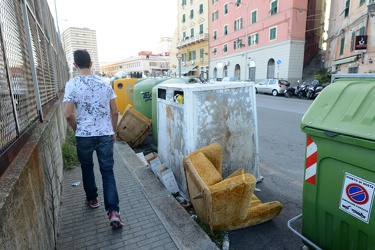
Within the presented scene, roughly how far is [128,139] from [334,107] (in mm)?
4339

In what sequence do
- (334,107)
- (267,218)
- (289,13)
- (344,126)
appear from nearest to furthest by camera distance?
(344,126) → (334,107) → (267,218) → (289,13)

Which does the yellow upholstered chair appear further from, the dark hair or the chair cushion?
the dark hair

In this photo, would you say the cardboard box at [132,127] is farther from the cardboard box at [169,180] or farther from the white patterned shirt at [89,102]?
the white patterned shirt at [89,102]

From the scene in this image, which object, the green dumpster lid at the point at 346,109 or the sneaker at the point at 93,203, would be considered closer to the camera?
the green dumpster lid at the point at 346,109

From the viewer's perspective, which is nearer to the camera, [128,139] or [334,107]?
[334,107]

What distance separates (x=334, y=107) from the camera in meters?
1.90

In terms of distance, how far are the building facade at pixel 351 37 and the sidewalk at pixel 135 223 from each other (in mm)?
15365

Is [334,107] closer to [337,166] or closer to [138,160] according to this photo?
[337,166]

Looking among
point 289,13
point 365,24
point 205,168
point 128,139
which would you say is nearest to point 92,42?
point 289,13

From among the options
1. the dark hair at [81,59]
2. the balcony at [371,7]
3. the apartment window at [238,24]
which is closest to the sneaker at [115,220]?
the dark hair at [81,59]

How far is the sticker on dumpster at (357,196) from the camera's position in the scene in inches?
63.9

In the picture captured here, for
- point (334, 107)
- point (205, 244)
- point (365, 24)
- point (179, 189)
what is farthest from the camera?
point (365, 24)

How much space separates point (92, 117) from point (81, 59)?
59 centimetres

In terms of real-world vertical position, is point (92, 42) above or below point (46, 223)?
above
